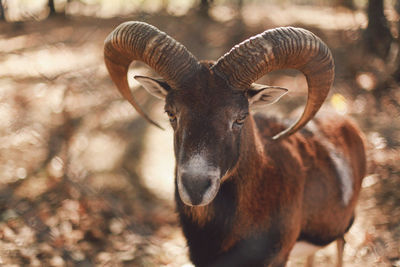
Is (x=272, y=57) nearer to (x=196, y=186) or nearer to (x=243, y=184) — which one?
(x=243, y=184)

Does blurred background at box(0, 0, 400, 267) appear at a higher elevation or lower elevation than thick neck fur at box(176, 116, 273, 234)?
lower

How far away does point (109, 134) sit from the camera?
28.5 feet

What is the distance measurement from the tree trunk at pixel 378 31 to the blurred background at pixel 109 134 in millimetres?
30

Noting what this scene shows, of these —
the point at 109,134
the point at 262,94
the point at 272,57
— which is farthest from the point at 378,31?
the point at 272,57

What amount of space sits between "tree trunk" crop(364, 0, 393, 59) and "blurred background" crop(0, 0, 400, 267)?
0.03 metres

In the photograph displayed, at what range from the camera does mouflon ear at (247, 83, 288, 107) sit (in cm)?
384

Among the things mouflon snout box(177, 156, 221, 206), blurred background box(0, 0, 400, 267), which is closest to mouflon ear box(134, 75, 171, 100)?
mouflon snout box(177, 156, 221, 206)

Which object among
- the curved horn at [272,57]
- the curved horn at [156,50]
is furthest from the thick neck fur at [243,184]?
the curved horn at [156,50]

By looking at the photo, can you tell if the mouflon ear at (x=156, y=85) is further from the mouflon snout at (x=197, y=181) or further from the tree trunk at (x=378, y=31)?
the tree trunk at (x=378, y=31)

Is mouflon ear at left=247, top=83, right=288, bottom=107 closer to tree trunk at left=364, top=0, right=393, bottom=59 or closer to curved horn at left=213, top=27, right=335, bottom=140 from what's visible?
curved horn at left=213, top=27, right=335, bottom=140

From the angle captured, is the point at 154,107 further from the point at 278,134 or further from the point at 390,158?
the point at 278,134

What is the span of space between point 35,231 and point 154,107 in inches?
185

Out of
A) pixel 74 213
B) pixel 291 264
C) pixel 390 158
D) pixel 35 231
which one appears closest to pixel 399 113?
pixel 390 158

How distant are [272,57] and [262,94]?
1.50ft
